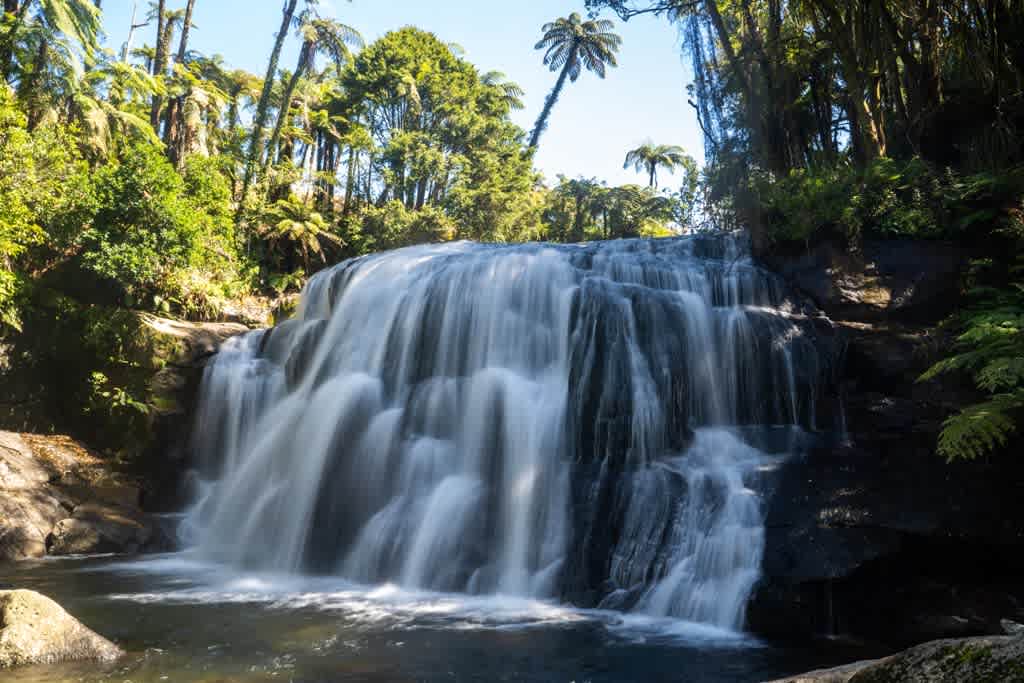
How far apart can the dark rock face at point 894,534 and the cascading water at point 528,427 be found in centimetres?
46

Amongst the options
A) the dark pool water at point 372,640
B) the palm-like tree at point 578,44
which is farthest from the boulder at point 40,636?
the palm-like tree at point 578,44

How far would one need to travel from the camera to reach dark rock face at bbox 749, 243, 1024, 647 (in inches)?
265

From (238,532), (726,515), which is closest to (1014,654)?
(726,515)

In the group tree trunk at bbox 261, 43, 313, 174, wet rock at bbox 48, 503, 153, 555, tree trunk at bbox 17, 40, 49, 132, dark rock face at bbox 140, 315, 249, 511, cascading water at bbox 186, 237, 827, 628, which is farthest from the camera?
tree trunk at bbox 261, 43, 313, 174

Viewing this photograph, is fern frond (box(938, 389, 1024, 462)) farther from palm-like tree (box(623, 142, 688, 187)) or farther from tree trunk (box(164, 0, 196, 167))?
palm-like tree (box(623, 142, 688, 187))

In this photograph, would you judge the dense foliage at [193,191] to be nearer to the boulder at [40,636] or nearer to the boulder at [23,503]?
the boulder at [23,503]

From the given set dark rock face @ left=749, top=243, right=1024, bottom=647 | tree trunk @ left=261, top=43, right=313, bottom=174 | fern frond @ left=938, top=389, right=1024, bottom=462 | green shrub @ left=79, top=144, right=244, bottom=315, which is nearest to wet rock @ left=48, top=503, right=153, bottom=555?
green shrub @ left=79, top=144, right=244, bottom=315

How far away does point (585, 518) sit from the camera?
859cm

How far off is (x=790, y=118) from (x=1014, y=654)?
17226 millimetres

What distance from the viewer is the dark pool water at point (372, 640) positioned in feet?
18.2

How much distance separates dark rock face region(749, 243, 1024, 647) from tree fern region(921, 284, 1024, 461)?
43 cm

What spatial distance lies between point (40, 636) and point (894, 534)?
7.81 meters

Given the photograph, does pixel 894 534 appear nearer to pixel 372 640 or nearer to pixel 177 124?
pixel 372 640

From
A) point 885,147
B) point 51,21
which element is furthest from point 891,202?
point 51,21
